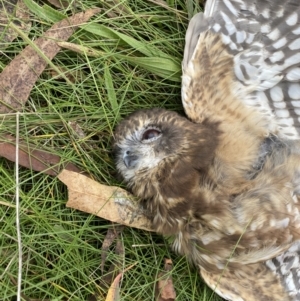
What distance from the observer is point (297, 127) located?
2.77 m

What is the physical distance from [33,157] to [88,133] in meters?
0.30

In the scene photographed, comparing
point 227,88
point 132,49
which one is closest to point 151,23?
point 132,49

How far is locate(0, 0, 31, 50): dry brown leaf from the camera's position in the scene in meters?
2.67

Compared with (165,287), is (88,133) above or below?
above

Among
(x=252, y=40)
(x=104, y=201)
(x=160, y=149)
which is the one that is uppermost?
(x=252, y=40)

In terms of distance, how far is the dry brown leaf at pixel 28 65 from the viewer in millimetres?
2635

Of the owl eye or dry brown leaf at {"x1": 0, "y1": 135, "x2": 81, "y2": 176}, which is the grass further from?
the owl eye

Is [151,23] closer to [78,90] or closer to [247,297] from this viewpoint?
[78,90]

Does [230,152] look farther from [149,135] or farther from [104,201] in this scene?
[104,201]

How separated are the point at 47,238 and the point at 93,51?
929 millimetres

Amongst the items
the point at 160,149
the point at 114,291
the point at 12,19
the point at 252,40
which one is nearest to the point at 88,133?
the point at 160,149

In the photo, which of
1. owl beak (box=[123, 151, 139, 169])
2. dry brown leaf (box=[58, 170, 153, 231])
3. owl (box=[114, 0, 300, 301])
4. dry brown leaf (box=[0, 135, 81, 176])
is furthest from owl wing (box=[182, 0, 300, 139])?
dry brown leaf (box=[0, 135, 81, 176])

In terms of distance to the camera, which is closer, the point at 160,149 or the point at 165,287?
the point at 160,149

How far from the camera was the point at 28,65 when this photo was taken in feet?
8.74
